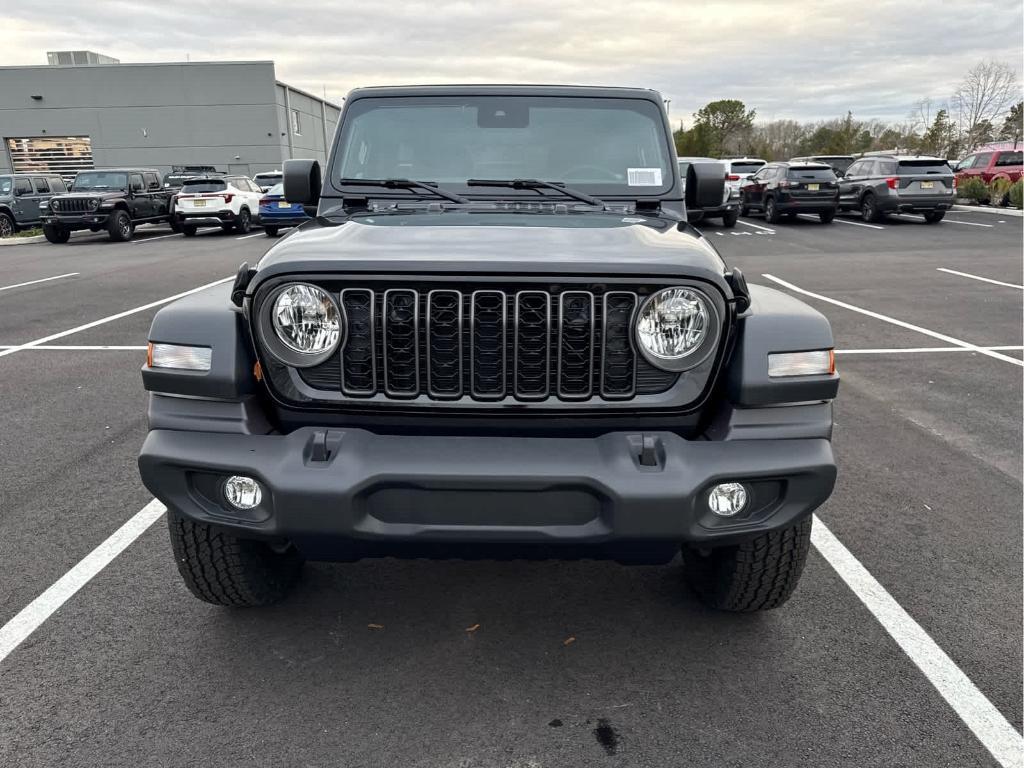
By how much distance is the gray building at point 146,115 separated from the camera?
45.6 m

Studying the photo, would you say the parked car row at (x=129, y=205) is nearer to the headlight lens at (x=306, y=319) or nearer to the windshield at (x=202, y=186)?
the windshield at (x=202, y=186)

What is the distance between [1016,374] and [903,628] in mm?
4625

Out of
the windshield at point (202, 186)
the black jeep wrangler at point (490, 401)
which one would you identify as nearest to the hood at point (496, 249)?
the black jeep wrangler at point (490, 401)

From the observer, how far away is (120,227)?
20188 mm

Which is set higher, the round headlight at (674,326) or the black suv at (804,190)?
the round headlight at (674,326)

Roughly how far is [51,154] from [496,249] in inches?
2134

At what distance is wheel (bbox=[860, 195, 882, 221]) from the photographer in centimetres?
2145

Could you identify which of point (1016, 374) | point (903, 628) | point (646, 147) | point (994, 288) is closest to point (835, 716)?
point (903, 628)

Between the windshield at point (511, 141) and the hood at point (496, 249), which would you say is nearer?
the hood at point (496, 249)

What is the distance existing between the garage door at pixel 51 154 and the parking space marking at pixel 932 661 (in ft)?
173

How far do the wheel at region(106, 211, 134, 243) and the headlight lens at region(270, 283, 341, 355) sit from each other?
20071 millimetres

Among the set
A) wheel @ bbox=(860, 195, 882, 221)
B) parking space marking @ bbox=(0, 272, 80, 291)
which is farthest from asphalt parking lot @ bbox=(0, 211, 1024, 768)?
A: wheel @ bbox=(860, 195, 882, 221)

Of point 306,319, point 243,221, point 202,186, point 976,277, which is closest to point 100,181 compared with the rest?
point 202,186

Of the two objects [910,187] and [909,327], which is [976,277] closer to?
[909,327]
